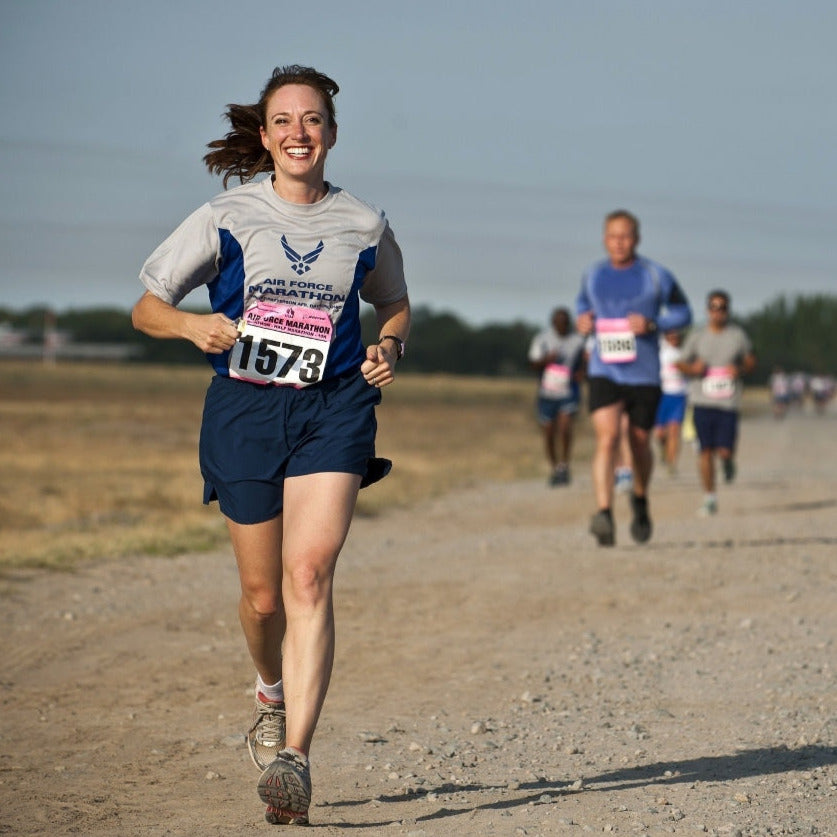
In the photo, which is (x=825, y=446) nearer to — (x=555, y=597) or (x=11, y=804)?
(x=555, y=597)

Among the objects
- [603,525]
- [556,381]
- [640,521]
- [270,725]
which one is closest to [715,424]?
[556,381]

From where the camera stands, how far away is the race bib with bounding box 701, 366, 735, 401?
15.5 meters

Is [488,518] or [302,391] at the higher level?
[302,391]

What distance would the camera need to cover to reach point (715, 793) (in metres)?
5.30

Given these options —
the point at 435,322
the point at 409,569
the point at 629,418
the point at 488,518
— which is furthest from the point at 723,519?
the point at 435,322

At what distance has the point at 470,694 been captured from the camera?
7.21 metres

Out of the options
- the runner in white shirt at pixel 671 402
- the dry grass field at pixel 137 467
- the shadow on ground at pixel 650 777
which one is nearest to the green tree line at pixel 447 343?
the dry grass field at pixel 137 467

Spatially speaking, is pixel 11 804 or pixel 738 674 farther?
pixel 738 674

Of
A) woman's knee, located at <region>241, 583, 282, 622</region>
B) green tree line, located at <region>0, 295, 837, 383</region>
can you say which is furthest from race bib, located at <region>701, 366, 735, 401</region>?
green tree line, located at <region>0, 295, 837, 383</region>

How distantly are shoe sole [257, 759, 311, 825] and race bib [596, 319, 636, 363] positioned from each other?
7.02 meters

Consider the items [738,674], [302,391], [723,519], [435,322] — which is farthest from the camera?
[435,322]

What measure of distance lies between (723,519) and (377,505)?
376 cm

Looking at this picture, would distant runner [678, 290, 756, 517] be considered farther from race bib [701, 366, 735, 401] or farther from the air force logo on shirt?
the air force logo on shirt

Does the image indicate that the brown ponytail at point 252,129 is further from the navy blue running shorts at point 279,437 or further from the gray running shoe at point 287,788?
the gray running shoe at point 287,788
